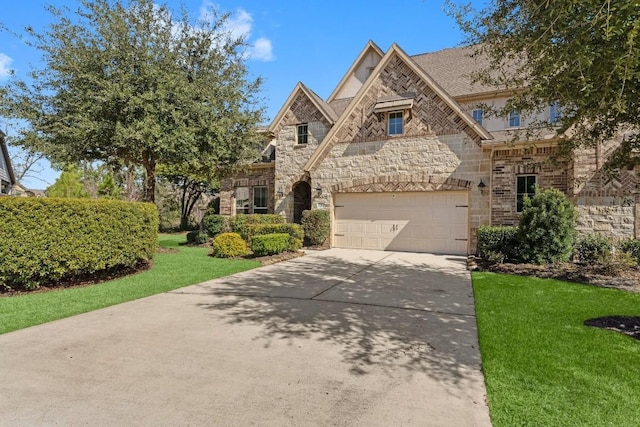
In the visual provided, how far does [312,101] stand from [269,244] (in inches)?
357

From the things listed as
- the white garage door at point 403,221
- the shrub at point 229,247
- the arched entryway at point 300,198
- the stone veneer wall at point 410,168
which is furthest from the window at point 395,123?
the shrub at point 229,247

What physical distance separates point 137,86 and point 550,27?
40.2 ft

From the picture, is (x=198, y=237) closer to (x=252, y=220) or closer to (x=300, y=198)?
(x=252, y=220)

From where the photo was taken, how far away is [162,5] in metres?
13.2

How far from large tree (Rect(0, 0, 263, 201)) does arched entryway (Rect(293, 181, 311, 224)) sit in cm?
582

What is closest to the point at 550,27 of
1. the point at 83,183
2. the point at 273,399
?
the point at 273,399

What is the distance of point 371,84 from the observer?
15641 mm

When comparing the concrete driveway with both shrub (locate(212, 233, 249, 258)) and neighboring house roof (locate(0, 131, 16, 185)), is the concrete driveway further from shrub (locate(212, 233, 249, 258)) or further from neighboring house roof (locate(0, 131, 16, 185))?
neighboring house roof (locate(0, 131, 16, 185))

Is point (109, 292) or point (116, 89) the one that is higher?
point (116, 89)

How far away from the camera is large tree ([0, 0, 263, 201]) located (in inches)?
468

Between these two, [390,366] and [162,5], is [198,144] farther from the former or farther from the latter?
[390,366]

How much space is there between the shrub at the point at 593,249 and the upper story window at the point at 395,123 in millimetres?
7584

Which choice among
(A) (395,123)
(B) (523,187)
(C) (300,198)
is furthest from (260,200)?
(B) (523,187)

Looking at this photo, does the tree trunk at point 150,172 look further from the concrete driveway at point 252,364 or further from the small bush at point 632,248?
the small bush at point 632,248
